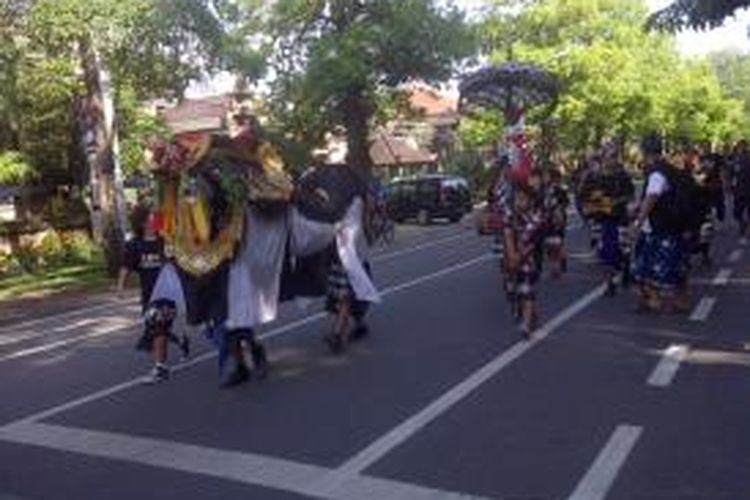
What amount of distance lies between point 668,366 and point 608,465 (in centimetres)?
332

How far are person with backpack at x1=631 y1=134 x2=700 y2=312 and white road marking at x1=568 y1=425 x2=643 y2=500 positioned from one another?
17.5 feet

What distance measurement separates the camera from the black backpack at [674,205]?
1345cm

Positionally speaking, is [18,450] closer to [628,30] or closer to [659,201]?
[659,201]

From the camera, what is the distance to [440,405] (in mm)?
9438

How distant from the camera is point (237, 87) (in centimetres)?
4672

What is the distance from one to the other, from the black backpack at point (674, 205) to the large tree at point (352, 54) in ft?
103

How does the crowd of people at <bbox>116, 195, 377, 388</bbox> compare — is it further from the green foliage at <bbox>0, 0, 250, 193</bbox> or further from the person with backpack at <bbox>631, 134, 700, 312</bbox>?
the green foliage at <bbox>0, 0, 250, 193</bbox>

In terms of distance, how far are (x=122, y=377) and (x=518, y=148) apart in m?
4.43

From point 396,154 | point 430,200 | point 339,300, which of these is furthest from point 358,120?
point 396,154

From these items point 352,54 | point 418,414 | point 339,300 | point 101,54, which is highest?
point 352,54

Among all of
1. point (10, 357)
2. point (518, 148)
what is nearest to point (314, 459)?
point (518, 148)

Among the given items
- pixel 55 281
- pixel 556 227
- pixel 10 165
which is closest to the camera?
pixel 556 227

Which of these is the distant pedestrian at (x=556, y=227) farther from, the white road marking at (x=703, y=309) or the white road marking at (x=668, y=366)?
the white road marking at (x=668, y=366)

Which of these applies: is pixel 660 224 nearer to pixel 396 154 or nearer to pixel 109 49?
pixel 109 49
